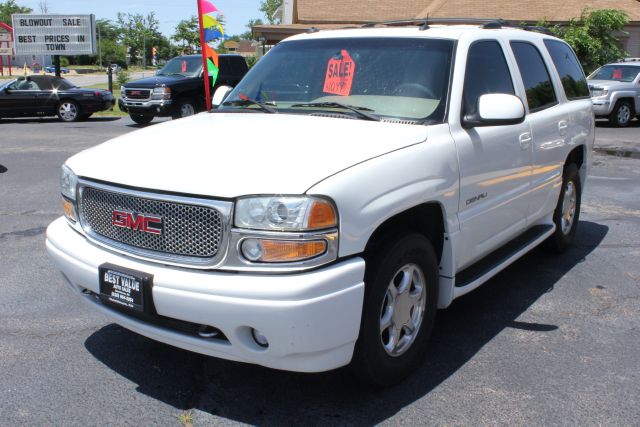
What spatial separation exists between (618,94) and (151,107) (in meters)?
12.5

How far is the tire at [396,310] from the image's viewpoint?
315 centimetres

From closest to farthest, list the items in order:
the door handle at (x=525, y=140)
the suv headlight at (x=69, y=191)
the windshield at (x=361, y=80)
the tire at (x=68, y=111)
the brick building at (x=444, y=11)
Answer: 1. the suv headlight at (x=69, y=191)
2. the windshield at (x=361, y=80)
3. the door handle at (x=525, y=140)
4. the tire at (x=68, y=111)
5. the brick building at (x=444, y=11)

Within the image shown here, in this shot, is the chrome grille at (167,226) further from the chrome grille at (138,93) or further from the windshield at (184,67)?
the windshield at (184,67)

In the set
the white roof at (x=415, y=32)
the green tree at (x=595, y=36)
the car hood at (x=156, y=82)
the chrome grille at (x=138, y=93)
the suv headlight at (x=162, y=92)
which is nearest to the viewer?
the white roof at (x=415, y=32)

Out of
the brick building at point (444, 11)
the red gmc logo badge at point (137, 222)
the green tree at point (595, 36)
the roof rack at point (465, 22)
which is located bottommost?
the red gmc logo badge at point (137, 222)

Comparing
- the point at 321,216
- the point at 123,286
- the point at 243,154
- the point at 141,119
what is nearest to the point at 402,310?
the point at 321,216

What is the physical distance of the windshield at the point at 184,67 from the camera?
17688mm

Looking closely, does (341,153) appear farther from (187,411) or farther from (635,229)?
(635,229)

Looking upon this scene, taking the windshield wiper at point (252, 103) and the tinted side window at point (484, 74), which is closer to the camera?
the tinted side window at point (484, 74)

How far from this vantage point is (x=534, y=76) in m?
5.04

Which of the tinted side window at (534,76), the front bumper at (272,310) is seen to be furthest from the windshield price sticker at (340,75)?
the front bumper at (272,310)

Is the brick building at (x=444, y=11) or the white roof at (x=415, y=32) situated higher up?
the brick building at (x=444, y=11)

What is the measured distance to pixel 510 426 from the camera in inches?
125

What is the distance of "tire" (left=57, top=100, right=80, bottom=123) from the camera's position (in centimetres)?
1944
